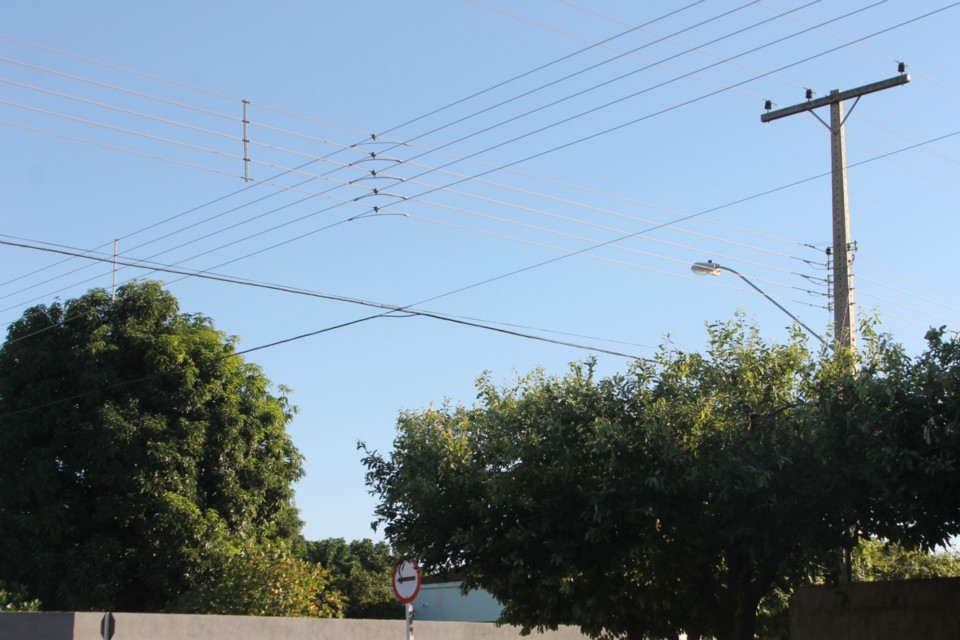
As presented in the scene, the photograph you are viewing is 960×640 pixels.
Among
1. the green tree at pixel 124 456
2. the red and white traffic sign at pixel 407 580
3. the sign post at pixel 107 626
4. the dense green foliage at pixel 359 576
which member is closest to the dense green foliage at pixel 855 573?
the red and white traffic sign at pixel 407 580

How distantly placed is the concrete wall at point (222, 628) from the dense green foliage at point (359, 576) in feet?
71.2

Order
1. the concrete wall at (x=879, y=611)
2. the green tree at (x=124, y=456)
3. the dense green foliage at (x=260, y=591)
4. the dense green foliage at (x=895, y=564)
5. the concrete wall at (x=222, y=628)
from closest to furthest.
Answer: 1. the concrete wall at (x=879, y=611)
2. the dense green foliage at (x=895, y=564)
3. the concrete wall at (x=222, y=628)
4. the dense green foliage at (x=260, y=591)
5. the green tree at (x=124, y=456)

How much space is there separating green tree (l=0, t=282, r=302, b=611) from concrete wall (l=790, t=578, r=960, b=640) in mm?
15818

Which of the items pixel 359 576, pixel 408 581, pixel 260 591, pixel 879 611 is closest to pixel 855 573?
pixel 879 611

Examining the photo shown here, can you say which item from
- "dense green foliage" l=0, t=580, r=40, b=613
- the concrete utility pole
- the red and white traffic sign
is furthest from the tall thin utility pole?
"dense green foliage" l=0, t=580, r=40, b=613

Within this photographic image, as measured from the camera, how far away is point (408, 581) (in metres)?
14.7

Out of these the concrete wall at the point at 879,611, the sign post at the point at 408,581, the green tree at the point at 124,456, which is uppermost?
the green tree at the point at 124,456

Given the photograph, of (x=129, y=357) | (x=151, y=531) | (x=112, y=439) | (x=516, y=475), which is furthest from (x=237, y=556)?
(x=516, y=475)

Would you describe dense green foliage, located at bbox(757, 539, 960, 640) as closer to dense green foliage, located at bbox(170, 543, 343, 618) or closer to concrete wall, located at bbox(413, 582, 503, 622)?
dense green foliage, located at bbox(170, 543, 343, 618)

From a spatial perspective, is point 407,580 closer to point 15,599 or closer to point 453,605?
point 15,599

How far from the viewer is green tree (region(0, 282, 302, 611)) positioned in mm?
26234

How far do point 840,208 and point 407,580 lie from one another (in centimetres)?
810

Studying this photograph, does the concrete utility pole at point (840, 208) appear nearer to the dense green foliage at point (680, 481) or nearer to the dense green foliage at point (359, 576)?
the dense green foliage at point (680, 481)

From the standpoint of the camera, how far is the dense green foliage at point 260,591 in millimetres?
23656
